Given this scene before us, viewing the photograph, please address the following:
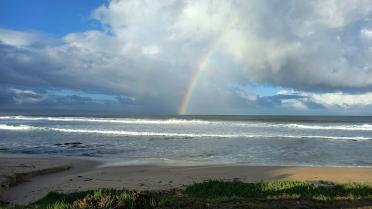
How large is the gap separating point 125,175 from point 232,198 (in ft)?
23.0

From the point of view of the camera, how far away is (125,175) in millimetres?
13836

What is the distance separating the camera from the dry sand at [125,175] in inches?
451

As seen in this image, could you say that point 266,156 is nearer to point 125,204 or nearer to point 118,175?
point 118,175

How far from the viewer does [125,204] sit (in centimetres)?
623

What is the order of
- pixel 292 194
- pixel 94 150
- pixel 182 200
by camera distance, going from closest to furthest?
pixel 182 200, pixel 292 194, pixel 94 150

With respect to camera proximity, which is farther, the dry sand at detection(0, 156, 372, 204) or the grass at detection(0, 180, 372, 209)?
the dry sand at detection(0, 156, 372, 204)

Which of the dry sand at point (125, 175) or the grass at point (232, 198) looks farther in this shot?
the dry sand at point (125, 175)

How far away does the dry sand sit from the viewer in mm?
11453

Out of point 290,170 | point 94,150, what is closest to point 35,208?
point 290,170

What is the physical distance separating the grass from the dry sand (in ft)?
8.72

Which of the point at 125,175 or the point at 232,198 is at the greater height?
the point at 232,198

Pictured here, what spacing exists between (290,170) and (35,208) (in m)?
10.9

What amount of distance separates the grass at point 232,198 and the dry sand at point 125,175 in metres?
2.66

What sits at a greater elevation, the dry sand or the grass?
the grass
